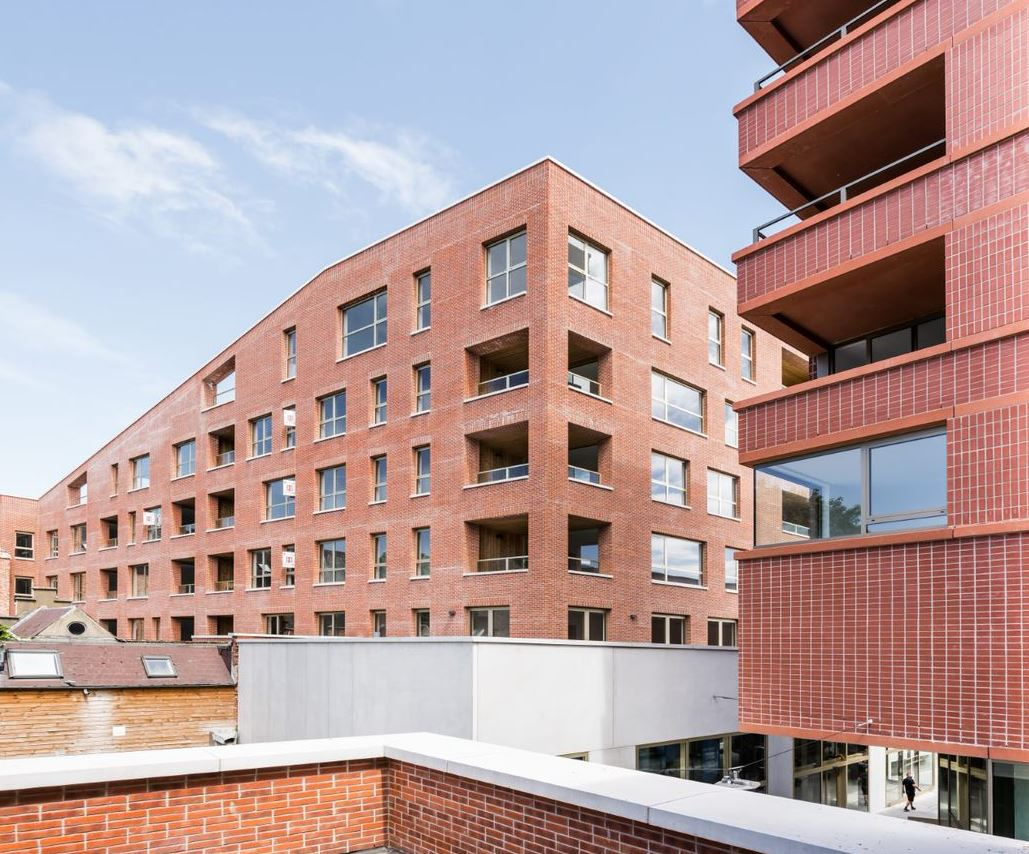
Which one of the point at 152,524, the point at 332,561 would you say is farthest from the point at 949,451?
the point at 152,524

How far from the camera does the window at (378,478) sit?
95.8 feet

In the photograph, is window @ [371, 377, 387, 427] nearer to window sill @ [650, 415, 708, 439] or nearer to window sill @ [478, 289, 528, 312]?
window sill @ [478, 289, 528, 312]

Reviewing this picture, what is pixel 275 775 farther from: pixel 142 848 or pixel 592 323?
pixel 592 323

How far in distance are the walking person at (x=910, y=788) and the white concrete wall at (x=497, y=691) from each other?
22.8 ft

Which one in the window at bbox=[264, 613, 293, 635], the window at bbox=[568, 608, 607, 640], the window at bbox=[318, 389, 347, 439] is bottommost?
the window at bbox=[264, 613, 293, 635]

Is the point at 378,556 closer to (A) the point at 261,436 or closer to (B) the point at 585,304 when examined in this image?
(A) the point at 261,436

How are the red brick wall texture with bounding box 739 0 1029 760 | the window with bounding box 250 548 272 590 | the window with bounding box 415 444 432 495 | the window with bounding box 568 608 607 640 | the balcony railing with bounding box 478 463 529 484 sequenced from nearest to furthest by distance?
the red brick wall texture with bounding box 739 0 1029 760 < the window with bounding box 568 608 607 640 < the balcony railing with bounding box 478 463 529 484 < the window with bounding box 415 444 432 495 < the window with bounding box 250 548 272 590

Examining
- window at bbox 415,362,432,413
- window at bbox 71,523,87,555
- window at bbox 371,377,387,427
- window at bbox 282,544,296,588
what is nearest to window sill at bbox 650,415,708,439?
window at bbox 415,362,432,413

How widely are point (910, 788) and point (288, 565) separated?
23.5m

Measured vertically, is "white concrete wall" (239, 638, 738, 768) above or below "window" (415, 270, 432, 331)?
below

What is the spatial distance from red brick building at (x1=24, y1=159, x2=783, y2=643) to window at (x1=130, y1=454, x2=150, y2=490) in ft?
33.9

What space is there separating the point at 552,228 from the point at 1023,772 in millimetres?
17670

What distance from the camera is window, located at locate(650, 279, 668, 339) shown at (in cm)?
2866

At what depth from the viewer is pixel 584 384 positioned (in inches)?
1009
